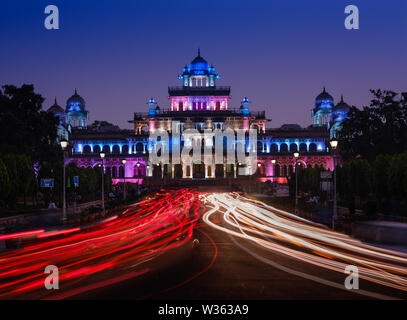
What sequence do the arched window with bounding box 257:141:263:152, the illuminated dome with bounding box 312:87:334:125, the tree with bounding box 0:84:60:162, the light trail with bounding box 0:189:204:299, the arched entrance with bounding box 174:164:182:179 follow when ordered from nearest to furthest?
→ the light trail with bounding box 0:189:204:299, the tree with bounding box 0:84:60:162, the arched entrance with bounding box 174:164:182:179, the arched window with bounding box 257:141:263:152, the illuminated dome with bounding box 312:87:334:125

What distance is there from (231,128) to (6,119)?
6655 centimetres

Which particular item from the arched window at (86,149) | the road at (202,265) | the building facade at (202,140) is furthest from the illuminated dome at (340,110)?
the road at (202,265)

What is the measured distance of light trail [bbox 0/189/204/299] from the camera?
12844 millimetres

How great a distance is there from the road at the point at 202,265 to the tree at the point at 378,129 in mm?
54923

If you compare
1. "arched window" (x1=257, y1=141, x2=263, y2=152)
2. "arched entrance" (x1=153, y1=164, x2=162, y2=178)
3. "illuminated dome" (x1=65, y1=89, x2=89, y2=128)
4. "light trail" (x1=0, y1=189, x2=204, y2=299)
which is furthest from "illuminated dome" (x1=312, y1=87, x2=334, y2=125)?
"light trail" (x1=0, y1=189, x2=204, y2=299)

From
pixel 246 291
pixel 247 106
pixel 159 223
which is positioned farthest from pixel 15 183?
pixel 247 106

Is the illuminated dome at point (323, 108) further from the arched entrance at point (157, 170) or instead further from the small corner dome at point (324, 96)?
the arched entrance at point (157, 170)

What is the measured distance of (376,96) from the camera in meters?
77.2

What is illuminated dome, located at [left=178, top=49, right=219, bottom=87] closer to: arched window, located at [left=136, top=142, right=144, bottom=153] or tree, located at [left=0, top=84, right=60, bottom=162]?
arched window, located at [left=136, top=142, right=144, bottom=153]

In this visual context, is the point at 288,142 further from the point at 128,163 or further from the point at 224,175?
the point at 128,163

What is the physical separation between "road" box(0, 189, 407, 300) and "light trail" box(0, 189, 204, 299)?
28mm

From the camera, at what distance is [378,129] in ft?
254

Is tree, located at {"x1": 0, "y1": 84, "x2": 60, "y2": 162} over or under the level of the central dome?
under

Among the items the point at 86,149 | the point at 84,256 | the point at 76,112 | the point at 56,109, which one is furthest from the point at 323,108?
the point at 84,256
